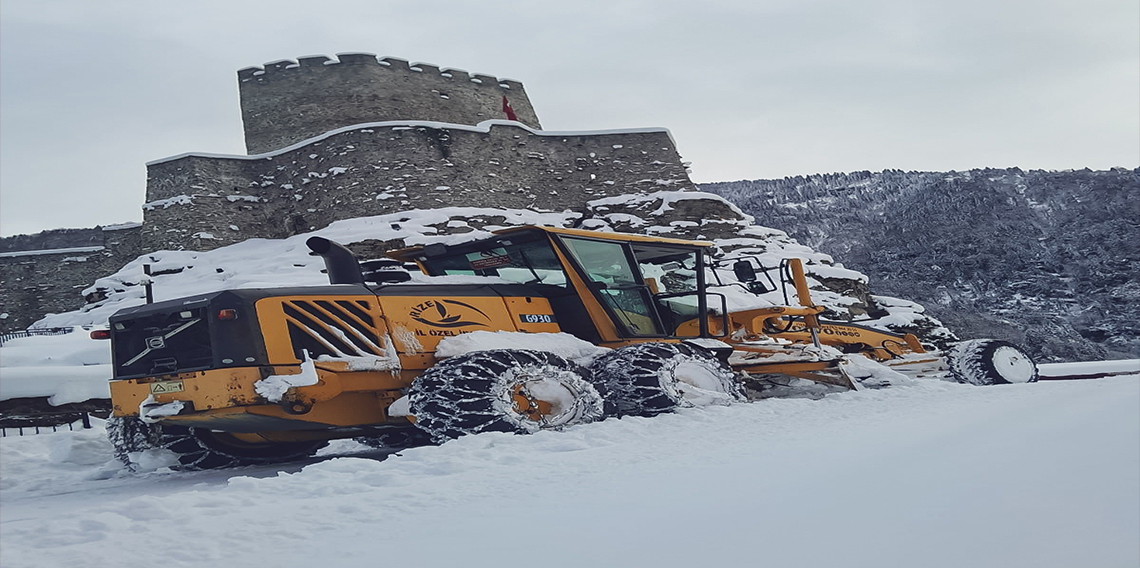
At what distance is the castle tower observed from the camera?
86.1 ft

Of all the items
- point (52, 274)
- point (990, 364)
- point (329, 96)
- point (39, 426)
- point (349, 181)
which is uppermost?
point (329, 96)

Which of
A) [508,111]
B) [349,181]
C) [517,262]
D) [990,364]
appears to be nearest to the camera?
[517,262]

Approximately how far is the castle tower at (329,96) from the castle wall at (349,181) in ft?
12.5

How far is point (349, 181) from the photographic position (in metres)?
21.6

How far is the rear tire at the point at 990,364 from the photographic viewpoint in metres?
8.21

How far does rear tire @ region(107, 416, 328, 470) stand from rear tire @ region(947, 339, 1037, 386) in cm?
604

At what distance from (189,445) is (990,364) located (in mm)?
6951

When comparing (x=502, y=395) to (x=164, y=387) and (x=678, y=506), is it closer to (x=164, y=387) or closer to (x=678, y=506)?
(x=164, y=387)

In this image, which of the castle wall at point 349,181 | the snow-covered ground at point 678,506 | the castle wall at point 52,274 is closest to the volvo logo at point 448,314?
the snow-covered ground at point 678,506

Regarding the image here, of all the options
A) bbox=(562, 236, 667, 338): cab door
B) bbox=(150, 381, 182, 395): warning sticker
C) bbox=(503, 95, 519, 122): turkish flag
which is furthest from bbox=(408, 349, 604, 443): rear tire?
bbox=(503, 95, 519, 122): turkish flag

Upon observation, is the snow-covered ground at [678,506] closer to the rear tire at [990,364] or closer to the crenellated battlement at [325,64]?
the rear tire at [990,364]

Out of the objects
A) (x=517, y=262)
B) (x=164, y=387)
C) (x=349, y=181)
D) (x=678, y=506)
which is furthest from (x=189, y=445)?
(x=349, y=181)

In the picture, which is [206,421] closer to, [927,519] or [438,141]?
[927,519]

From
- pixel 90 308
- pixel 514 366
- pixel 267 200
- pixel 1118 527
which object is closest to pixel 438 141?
pixel 267 200
